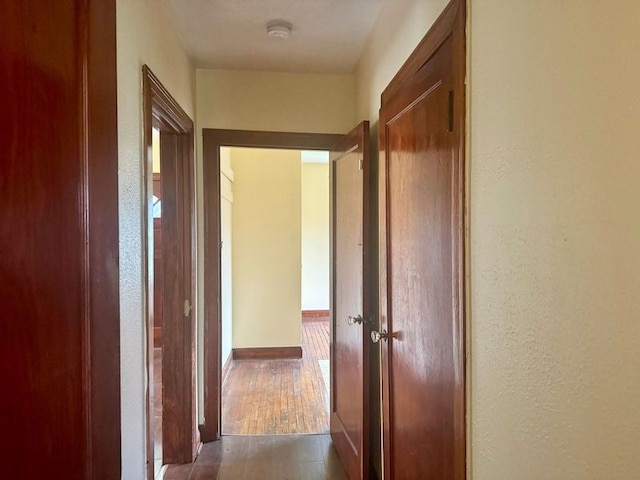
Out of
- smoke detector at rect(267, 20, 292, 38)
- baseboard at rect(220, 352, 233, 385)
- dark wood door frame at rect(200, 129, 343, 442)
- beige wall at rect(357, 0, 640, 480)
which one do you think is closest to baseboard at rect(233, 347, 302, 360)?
baseboard at rect(220, 352, 233, 385)

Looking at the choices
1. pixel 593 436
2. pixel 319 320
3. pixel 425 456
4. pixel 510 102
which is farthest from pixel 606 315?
pixel 319 320

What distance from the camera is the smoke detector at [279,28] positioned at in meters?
2.16

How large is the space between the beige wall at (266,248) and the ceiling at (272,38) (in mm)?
2015

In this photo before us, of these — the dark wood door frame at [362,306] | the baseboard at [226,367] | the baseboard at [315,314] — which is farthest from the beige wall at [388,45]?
the baseboard at [315,314]

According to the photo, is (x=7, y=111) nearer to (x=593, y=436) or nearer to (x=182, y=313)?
(x=593, y=436)

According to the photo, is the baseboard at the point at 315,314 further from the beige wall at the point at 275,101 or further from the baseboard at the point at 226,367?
the beige wall at the point at 275,101

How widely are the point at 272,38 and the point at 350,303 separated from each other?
1.59 metres

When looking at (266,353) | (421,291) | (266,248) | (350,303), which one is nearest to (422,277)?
(421,291)

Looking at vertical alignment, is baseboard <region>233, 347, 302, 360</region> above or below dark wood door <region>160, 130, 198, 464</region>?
below

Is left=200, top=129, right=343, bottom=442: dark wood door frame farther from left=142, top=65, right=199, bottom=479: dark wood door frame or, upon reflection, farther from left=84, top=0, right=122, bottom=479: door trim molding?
left=84, top=0, right=122, bottom=479: door trim molding

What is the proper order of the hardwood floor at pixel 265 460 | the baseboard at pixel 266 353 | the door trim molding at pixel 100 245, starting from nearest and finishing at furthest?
1. the door trim molding at pixel 100 245
2. the hardwood floor at pixel 265 460
3. the baseboard at pixel 266 353

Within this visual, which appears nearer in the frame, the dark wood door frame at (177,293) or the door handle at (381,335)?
the door handle at (381,335)

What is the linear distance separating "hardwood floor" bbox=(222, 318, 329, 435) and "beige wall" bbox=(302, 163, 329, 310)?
232cm

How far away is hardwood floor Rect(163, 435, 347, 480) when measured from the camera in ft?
7.87
